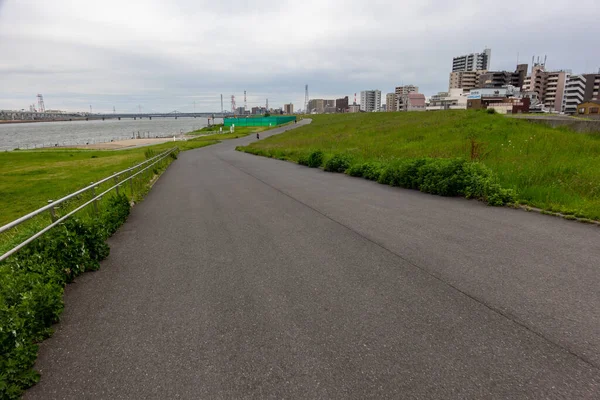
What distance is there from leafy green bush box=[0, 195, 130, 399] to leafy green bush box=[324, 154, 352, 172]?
39.0 feet

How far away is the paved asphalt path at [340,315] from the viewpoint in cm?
291

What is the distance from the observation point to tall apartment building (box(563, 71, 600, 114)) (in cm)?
9781

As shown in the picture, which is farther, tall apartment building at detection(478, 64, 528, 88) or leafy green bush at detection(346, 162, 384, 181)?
tall apartment building at detection(478, 64, 528, 88)

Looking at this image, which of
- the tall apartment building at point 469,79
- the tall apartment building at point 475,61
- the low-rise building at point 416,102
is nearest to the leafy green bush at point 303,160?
the low-rise building at point 416,102

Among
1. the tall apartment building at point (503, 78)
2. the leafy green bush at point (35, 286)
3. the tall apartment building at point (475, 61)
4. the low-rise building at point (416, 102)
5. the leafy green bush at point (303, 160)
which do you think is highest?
the tall apartment building at point (475, 61)

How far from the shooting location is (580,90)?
321ft

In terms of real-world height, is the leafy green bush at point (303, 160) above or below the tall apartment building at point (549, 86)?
below

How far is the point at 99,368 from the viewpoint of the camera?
3.16m

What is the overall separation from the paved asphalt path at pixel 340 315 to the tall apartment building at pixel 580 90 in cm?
11922

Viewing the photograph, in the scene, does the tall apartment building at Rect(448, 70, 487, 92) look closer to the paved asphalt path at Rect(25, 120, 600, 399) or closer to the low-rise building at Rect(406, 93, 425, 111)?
the low-rise building at Rect(406, 93, 425, 111)

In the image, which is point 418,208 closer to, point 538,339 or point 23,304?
point 538,339

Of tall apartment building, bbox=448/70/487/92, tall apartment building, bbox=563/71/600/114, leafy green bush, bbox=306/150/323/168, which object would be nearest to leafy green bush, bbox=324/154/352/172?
leafy green bush, bbox=306/150/323/168

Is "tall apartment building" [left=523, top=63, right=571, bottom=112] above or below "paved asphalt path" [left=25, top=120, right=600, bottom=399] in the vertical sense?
above

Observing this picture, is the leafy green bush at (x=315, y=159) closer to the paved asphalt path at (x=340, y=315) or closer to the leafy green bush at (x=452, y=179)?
the leafy green bush at (x=452, y=179)
